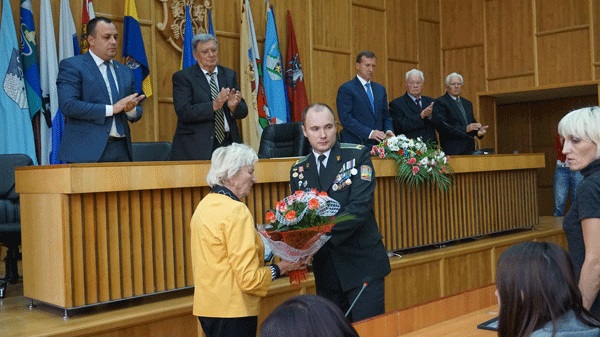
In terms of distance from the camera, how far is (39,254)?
3668 mm

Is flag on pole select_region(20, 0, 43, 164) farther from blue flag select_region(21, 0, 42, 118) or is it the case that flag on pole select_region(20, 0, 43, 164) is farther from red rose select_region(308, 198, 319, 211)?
red rose select_region(308, 198, 319, 211)

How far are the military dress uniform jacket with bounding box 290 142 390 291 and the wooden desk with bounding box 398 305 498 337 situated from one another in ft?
1.50

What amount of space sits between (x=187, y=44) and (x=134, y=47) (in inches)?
21.3

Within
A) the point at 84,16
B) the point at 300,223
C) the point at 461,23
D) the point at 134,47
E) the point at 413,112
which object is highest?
the point at 461,23

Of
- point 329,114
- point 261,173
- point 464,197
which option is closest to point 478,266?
point 464,197

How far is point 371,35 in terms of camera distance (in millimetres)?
8945

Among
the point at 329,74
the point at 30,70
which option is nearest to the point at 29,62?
the point at 30,70

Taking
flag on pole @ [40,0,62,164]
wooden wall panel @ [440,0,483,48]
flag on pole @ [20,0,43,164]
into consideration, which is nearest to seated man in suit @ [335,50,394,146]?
flag on pole @ [40,0,62,164]

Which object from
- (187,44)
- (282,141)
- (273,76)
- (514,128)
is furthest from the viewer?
(514,128)

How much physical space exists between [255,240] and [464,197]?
3.54m

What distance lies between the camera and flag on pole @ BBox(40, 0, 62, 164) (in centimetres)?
579

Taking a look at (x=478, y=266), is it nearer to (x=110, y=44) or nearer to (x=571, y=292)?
(x=110, y=44)

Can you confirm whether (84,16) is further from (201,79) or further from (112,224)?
(112,224)

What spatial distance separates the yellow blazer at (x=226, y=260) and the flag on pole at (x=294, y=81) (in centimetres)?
486
